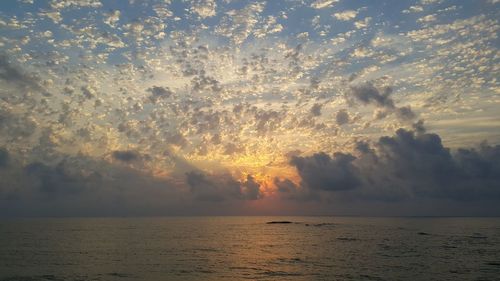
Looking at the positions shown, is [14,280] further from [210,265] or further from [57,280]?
[210,265]

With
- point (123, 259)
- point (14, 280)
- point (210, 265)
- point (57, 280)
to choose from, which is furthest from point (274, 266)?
point (14, 280)

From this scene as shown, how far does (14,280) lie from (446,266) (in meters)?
62.5

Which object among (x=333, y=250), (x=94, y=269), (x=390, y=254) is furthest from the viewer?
(x=333, y=250)

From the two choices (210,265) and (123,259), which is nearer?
(210,265)

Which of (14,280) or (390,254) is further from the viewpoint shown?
(390,254)

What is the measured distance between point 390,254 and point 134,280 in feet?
173

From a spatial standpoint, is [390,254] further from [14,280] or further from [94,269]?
[14,280]

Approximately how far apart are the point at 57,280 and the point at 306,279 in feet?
104

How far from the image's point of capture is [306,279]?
53.6 metres

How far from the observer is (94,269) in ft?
197

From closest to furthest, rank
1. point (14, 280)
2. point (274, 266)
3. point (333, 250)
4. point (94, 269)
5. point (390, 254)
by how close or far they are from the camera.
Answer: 1. point (14, 280)
2. point (94, 269)
3. point (274, 266)
4. point (390, 254)
5. point (333, 250)

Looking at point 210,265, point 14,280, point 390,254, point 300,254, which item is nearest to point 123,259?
point 210,265

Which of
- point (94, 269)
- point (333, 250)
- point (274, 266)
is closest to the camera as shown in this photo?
point (94, 269)

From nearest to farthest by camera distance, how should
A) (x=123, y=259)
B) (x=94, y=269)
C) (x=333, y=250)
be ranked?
(x=94, y=269) → (x=123, y=259) → (x=333, y=250)
